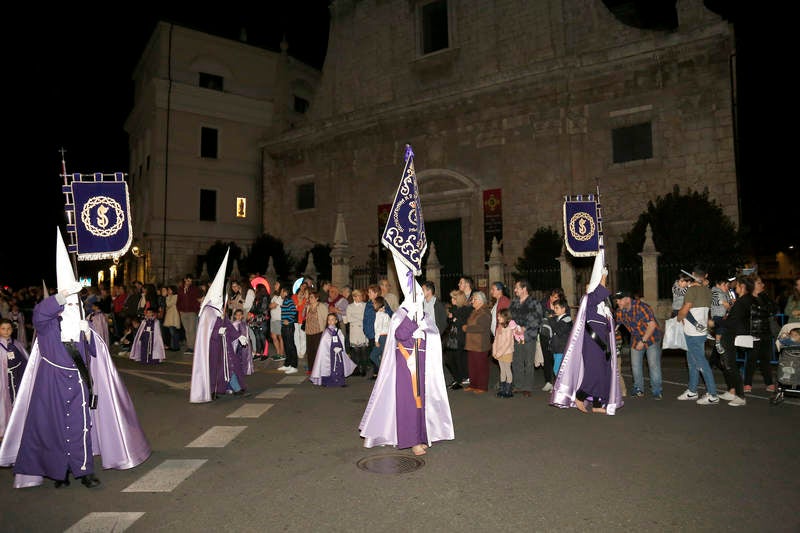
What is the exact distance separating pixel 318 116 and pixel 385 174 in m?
5.53

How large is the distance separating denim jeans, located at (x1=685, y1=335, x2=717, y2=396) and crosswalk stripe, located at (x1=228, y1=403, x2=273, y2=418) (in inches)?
242

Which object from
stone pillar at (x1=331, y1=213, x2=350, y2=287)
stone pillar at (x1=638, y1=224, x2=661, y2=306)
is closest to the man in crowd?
stone pillar at (x1=331, y1=213, x2=350, y2=287)

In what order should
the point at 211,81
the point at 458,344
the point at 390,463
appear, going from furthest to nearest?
the point at 211,81 < the point at 458,344 < the point at 390,463

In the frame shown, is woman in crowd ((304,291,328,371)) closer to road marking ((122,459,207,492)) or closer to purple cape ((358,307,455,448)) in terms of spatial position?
purple cape ((358,307,455,448))

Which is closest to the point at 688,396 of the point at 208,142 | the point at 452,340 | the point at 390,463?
the point at 452,340

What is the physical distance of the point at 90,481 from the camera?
4.91m

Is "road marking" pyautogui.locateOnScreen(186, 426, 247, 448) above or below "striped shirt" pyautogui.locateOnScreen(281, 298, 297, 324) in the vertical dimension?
below

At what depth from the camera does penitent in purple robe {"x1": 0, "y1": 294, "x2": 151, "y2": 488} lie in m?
4.83

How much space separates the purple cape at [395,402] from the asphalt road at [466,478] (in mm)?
155

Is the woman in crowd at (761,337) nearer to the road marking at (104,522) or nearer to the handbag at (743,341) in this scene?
the handbag at (743,341)

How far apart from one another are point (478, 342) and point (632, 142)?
13.8 meters

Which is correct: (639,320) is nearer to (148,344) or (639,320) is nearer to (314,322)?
(314,322)

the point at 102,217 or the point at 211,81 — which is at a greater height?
the point at 211,81

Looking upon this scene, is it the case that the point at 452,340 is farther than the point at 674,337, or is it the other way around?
the point at 452,340
